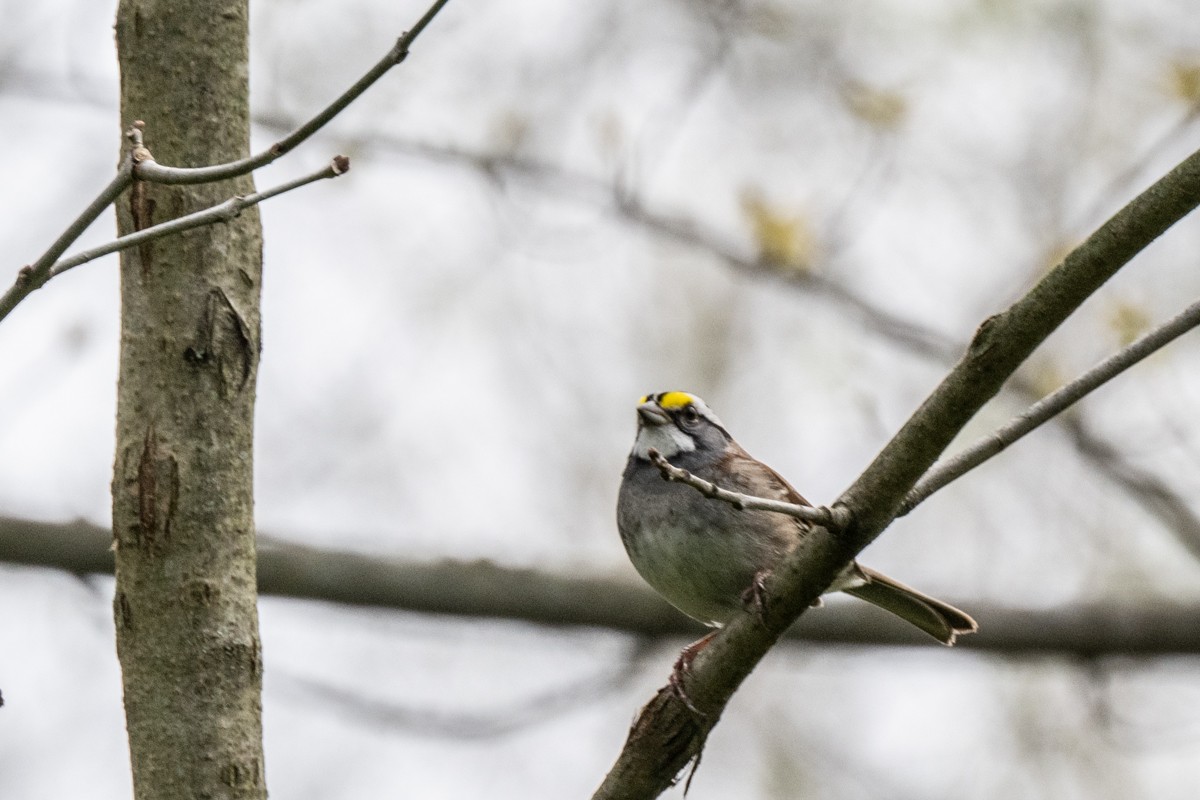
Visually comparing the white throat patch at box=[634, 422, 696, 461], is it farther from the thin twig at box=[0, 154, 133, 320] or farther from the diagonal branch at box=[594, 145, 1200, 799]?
the thin twig at box=[0, 154, 133, 320]

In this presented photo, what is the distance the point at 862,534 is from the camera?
335cm

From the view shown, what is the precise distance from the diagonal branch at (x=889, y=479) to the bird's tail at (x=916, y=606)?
2371 millimetres

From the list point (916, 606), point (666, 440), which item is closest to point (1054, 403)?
point (916, 606)

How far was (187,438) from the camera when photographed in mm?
3414

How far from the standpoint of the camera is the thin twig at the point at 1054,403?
320 centimetres

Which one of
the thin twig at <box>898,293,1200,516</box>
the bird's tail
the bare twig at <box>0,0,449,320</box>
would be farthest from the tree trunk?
the bird's tail

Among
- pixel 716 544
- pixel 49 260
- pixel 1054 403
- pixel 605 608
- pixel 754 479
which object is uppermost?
pixel 754 479

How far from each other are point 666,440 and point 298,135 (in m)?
3.90

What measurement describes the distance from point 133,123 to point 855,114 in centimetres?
705

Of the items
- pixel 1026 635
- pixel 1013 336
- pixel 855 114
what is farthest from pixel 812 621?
pixel 1013 336

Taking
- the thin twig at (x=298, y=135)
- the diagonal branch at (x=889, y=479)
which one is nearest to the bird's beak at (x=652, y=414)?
the diagonal branch at (x=889, y=479)

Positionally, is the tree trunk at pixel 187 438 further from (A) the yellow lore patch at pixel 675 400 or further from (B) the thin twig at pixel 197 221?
(A) the yellow lore patch at pixel 675 400

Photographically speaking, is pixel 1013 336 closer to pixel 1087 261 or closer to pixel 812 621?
pixel 1087 261

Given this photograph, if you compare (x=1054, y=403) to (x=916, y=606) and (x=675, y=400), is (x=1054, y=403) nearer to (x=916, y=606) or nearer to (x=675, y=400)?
(x=916, y=606)
